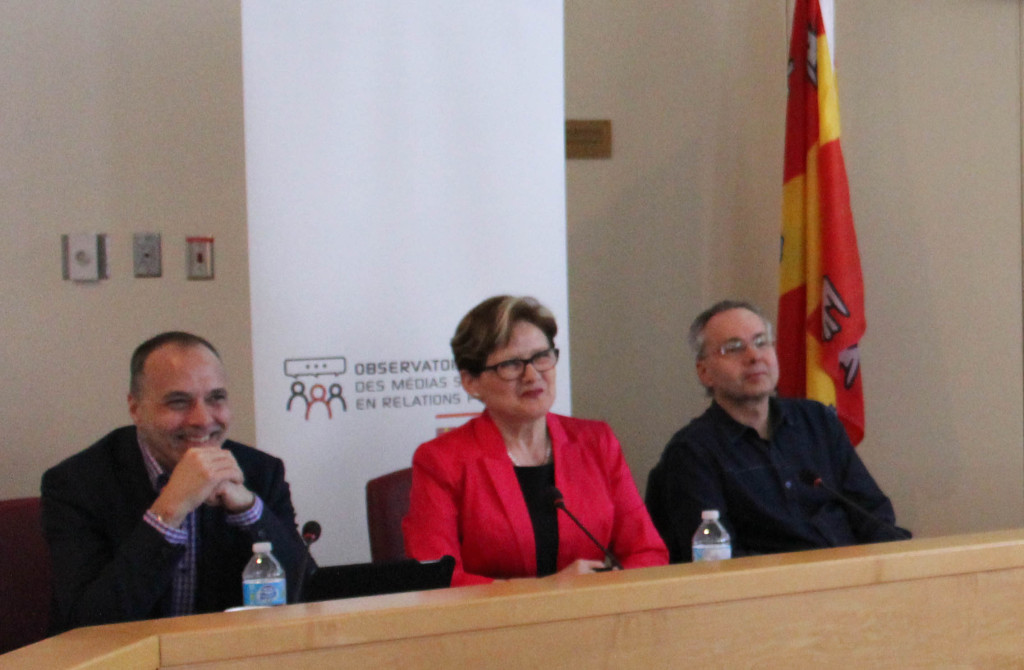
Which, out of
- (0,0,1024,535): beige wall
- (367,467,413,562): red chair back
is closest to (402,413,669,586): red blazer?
(367,467,413,562): red chair back

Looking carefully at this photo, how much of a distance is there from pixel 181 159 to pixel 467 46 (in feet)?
3.62

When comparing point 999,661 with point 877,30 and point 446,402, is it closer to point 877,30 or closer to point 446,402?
point 446,402

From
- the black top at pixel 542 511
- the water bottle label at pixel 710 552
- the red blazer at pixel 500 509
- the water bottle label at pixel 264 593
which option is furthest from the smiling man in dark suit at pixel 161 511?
the water bottle label at pixel 710 552

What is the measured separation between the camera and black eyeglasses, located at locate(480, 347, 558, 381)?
95.1 inches

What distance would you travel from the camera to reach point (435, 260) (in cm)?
289

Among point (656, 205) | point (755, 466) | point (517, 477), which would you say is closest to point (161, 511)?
point (517, 477)

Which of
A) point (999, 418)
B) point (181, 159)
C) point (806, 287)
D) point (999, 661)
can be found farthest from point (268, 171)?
point (999, 418)

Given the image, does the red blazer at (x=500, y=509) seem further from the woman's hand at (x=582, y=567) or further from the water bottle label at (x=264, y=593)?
the water bottle label at (x=264, y=593)

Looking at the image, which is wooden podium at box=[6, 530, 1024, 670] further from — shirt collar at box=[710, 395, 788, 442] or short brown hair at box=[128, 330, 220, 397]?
shirt collar at box=[710, 395, 788, 442]

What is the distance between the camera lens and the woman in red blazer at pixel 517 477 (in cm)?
231

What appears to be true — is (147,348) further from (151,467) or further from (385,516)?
(385,516)

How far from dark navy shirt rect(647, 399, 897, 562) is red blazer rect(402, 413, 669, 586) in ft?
0.59

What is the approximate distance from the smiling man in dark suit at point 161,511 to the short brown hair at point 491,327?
61 centimetres

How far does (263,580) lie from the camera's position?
1912 millimetres
